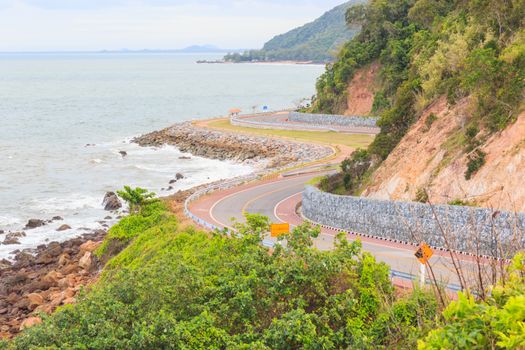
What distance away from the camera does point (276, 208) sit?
35.5 m

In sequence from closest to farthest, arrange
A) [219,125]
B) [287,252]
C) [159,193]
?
[287,252]
[159,193]
[219,125]

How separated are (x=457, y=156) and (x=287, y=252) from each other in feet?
41.4

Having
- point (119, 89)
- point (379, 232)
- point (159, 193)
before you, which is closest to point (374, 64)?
point (159, 193)

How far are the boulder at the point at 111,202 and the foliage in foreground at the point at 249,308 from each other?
29142mm

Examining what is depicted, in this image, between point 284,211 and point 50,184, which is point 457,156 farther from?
point 50,184

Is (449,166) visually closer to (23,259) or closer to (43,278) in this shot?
(43,278)

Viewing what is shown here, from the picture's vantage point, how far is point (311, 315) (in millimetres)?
15906

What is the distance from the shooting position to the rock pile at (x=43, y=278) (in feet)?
91.2

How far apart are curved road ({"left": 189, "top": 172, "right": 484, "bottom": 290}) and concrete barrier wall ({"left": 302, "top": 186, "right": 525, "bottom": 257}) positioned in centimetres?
58

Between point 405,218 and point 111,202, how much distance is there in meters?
29.2

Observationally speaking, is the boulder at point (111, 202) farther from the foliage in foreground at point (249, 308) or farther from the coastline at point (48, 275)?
the foliage in foreground at point (249, 308)

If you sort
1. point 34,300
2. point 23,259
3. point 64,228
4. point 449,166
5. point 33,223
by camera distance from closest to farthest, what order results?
point 449,166 < point 34,300 < point 23,259 < point 64,228 < point 33,223

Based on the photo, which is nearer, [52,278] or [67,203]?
[52,278]

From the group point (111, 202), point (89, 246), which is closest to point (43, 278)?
point (89, 246)
